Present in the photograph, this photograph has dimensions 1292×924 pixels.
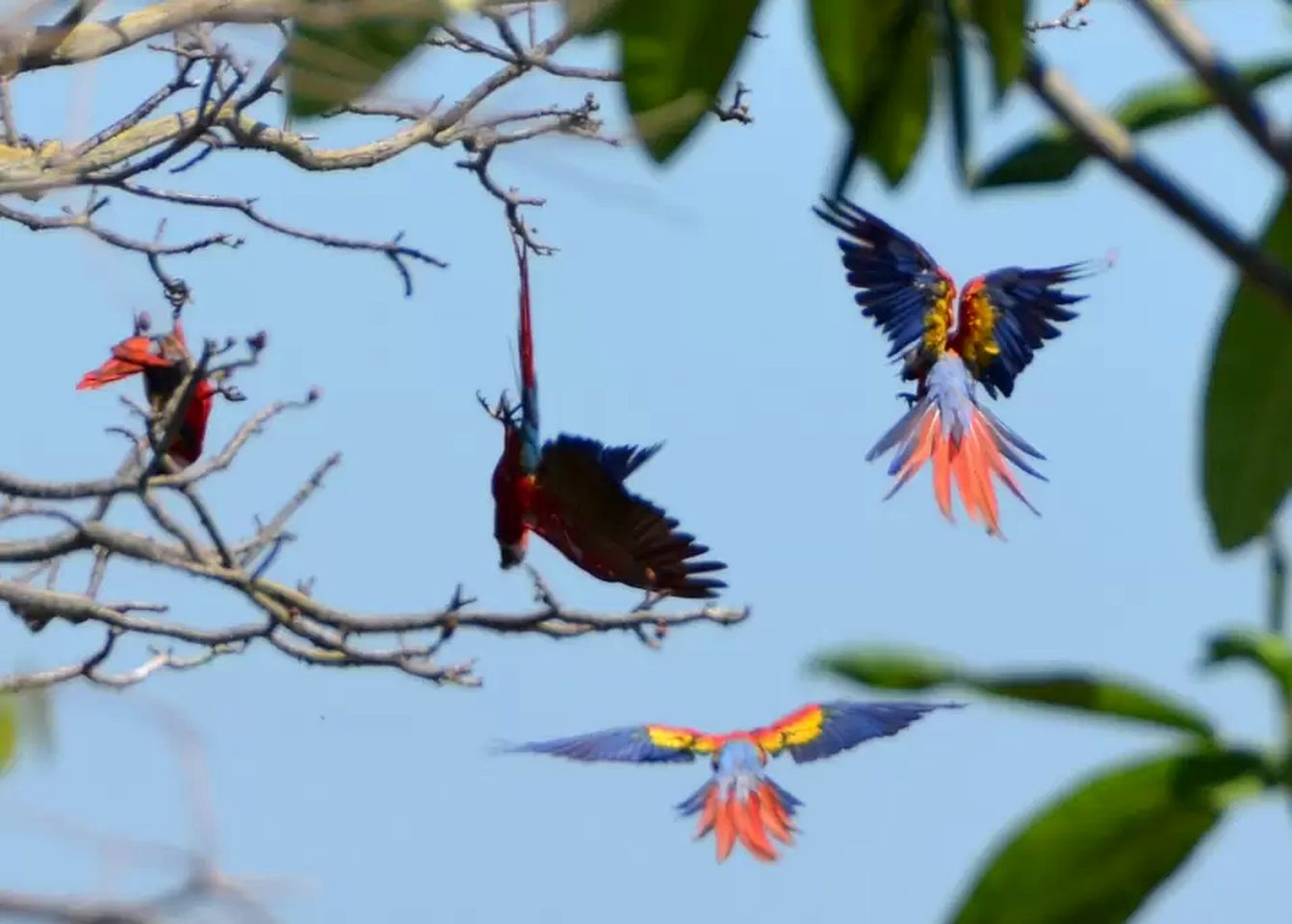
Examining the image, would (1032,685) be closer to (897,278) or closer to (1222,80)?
(1222,80)

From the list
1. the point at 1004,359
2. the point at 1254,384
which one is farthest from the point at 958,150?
the point at 1004,359

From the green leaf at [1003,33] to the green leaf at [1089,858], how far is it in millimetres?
185

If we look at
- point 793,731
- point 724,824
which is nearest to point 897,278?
point 793,731

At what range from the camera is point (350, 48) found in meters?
0.60

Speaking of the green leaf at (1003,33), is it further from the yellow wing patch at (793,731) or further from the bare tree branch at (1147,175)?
the yellow wing patch at (793,731)

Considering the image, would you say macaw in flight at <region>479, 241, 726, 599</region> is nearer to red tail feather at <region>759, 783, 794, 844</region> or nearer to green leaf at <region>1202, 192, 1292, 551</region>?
red tail feather at <region>759, 783, 794, 844</region>


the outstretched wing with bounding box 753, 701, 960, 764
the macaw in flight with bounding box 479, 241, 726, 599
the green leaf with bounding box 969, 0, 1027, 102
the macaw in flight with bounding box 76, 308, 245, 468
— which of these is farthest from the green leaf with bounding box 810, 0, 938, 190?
the outstretched wing with bounding box 753, 701, 960, 764

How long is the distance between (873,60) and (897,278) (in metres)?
3.06

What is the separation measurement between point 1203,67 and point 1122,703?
15cm

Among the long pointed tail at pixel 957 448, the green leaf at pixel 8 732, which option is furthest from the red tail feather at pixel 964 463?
the green leaf at pixel 8 732

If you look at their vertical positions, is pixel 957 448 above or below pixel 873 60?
above

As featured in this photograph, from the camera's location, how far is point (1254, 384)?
0.56 metres

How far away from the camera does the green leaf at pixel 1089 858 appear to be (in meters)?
0.44

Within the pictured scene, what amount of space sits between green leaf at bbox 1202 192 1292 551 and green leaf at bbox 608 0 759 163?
0.18 metres
